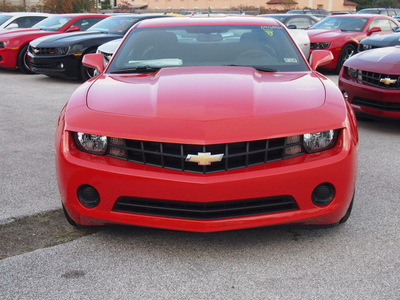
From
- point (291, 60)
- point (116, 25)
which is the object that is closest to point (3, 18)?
point (116, 25)

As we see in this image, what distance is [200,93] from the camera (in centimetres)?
347

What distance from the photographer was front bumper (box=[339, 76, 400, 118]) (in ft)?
20.7

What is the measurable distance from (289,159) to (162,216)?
0.79 meters

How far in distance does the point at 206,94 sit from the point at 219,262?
104 cm

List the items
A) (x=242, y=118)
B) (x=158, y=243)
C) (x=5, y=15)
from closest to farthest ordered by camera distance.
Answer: (x=242, y=118) → (x=158, y=243) → (x=5, y=15)

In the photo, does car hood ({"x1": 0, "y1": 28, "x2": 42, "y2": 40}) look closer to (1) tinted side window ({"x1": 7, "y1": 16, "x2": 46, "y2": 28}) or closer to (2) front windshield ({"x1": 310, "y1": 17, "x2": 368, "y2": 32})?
(1) tinted side window ({"x1": 7, "y1": 16, "x2": 46, "y2": 28})

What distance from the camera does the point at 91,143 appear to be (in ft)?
10.6

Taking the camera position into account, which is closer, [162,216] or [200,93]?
[162,216]

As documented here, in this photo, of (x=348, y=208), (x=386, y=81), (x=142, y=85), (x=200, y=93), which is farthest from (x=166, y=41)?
(x=386, y=81)

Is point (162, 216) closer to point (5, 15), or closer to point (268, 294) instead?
point (268, 294)

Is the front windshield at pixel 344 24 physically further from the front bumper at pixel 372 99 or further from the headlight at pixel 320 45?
the front bumper at pixel 372 99

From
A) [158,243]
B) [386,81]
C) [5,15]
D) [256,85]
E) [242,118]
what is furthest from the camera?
[5,15]

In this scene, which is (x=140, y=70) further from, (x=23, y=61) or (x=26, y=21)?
(x=26, y=21)

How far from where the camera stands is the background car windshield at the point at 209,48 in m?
4.38
